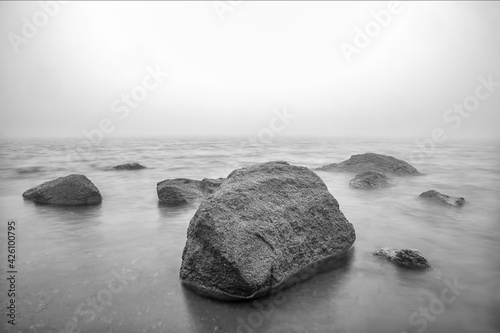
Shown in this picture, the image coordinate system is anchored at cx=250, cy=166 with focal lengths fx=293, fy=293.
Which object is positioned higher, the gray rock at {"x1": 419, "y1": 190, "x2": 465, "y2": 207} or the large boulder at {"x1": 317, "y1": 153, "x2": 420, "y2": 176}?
the large boulder at {"x1": 317, "y1": 153, "x2": 420, "y2": 176}

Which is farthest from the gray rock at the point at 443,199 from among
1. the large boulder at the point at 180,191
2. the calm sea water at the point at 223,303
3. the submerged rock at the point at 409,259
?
the large boulder at the point at 180,191

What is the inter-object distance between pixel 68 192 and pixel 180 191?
10.7 feet

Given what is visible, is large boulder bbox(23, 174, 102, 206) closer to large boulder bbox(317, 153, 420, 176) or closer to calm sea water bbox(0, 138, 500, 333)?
calm sea water bbox(0, 138, 500, 333)

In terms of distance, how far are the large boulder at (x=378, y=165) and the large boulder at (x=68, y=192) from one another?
1238cm

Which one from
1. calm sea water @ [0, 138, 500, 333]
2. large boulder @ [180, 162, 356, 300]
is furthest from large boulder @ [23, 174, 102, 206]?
large boulder @ [180, 162, 356, 300]

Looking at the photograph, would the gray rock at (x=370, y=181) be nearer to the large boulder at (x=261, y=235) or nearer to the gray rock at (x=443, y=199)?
the gray rock at (x=443, y=199)

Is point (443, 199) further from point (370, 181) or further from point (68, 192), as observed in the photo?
point (68, 192)

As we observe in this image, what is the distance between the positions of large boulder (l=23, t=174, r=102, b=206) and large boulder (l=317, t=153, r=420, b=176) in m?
12.4

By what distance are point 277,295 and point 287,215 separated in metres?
1.23

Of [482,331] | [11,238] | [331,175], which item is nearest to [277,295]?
[482,331]

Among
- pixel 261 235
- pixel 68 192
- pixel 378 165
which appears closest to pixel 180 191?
pixel 68 192

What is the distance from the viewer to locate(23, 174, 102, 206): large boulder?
8742mm

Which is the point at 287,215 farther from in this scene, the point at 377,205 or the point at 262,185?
the point at 377,205

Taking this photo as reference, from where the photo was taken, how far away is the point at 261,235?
4086 millimetres
